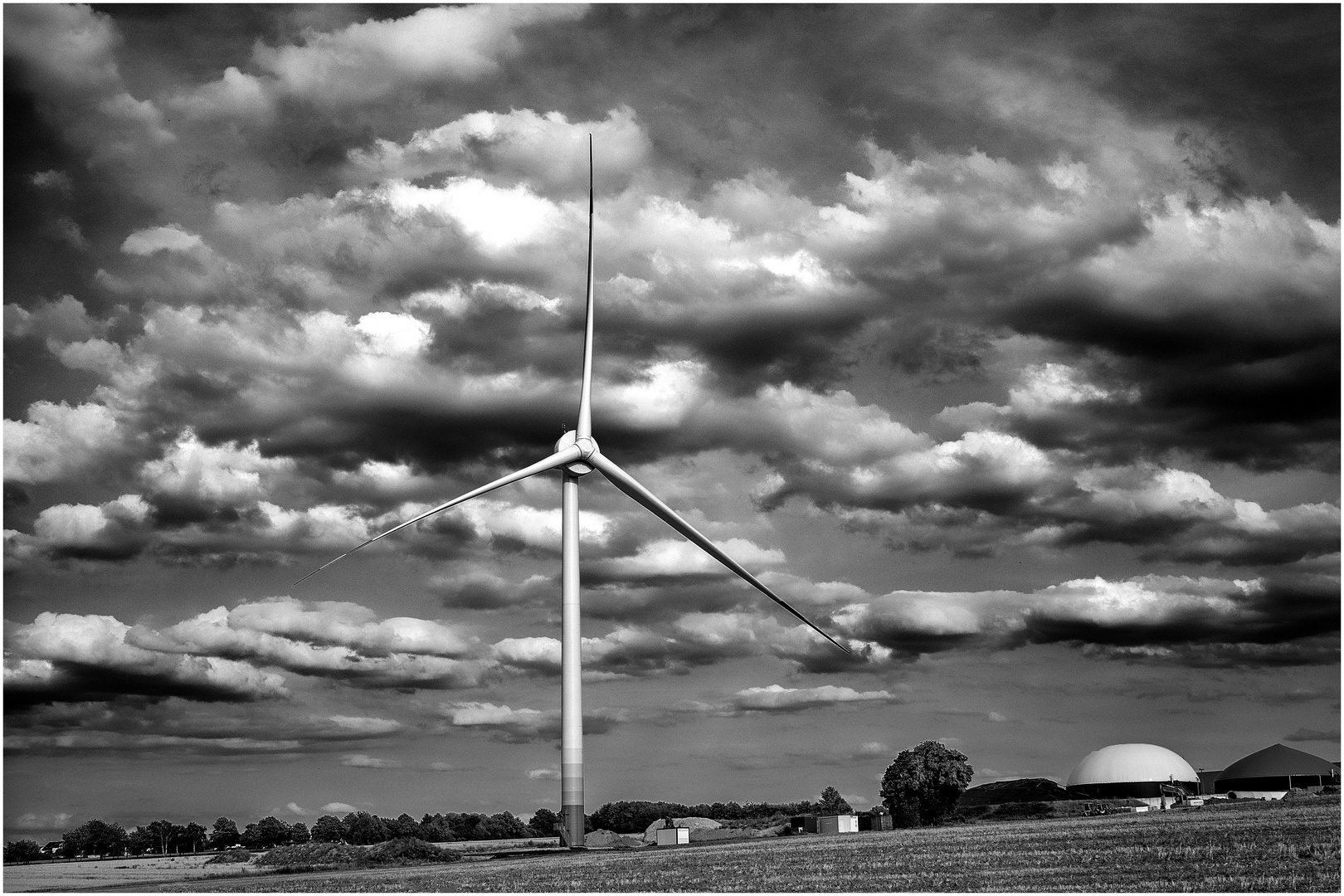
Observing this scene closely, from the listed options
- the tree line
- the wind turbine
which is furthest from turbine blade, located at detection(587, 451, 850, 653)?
the tree line

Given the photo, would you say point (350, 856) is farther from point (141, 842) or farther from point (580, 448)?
point (141, 842)

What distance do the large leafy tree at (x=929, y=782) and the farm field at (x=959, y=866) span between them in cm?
7154

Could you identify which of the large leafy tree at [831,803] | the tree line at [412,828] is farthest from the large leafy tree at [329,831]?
the large leafy tree at [831,803]

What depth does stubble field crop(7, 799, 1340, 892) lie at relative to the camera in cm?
A: 4444

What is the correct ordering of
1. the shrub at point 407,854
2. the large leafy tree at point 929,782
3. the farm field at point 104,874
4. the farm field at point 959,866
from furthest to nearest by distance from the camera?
the large leafy tree at point 929,782, the shrub at point 407,854, the farm field at point 104,874, the farm field at point 959,866

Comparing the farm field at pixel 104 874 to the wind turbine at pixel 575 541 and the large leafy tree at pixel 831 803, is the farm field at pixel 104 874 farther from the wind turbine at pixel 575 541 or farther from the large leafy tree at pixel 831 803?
the large leafy tree at pixel 831 803

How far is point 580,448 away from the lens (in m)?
88.9

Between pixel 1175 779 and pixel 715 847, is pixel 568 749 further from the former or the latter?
pixel 1175 779

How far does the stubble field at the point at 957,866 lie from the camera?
146 feet

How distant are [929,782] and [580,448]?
86.2 m

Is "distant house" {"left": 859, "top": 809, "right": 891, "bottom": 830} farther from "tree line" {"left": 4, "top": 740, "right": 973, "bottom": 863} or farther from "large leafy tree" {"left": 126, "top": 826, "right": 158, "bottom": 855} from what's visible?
"large leafy tree" {"left": 126, "top": 826, "right": 158, "bottom": 855}

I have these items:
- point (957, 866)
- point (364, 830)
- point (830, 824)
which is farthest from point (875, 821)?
point (957, 866)

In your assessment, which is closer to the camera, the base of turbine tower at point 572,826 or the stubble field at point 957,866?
the stubble field at point 957,866

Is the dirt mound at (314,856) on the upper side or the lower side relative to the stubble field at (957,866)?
lower
